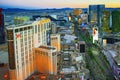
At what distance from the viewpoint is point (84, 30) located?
56.5 feet

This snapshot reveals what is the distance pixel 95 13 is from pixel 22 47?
1476 cm

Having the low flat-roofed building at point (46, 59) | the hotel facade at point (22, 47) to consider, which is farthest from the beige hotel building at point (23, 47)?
the low flat-roofed building at point (46, 59)

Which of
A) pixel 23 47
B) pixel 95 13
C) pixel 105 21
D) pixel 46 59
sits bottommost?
pixel 46 59

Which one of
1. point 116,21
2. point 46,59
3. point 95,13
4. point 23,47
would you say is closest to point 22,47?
point 23,47

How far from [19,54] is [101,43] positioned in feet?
23.3

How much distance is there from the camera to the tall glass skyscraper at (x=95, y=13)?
1983 cm

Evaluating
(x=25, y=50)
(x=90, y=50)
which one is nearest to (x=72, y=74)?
(x=25, y=50)

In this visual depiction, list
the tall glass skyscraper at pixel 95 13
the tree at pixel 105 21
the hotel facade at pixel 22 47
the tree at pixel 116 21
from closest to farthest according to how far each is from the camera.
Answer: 1. the hotel facade at pixel 22 47
2. the tree at pixel 116 21
3. the tree at pixel 105 21
4. the tall glass skyscraper at pixel 95 13

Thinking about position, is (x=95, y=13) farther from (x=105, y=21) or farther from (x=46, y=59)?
(x=46, y=59)

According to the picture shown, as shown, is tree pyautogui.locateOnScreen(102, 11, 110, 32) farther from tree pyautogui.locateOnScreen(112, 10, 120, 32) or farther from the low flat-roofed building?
the low flat-roofed building

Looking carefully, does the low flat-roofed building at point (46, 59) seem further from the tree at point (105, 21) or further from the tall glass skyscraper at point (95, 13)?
the tall glass skyscraper at point (95, 13)

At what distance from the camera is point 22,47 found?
707 cm

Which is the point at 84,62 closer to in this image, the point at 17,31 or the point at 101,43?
the point at 17,31

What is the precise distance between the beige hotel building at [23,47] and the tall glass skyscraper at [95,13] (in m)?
11.9
